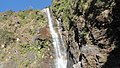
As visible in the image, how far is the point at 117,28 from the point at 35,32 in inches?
541

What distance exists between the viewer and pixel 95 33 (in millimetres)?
20328

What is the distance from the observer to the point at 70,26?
25234mm

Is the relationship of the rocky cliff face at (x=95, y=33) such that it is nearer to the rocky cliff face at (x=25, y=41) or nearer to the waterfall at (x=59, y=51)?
the waterfall at (x=59, y=51)

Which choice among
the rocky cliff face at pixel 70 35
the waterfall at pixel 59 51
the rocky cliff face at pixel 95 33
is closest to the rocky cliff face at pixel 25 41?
the rocky cliff face at pixel 70 35

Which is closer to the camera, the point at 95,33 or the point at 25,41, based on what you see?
the point at 95,33

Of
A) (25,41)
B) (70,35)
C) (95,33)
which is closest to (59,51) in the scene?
(70,35)

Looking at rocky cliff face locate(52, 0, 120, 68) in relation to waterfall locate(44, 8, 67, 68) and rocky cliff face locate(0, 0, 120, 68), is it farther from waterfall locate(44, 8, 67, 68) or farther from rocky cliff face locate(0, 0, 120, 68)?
waterfall locate(44, 8, 67, 68)

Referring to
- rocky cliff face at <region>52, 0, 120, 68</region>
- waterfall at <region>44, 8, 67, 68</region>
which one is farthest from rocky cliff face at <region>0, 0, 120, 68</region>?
waterfall at <region>44, 8, 67, 68</region>

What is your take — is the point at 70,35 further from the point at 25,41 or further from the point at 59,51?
the point at 25,41

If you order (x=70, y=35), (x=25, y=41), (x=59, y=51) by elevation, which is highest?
(x=25, y=41)

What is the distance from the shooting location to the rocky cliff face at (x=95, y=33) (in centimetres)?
1930

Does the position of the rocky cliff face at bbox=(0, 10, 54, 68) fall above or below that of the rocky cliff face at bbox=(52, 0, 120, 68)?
above

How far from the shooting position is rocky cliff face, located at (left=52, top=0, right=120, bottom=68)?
1930 cm

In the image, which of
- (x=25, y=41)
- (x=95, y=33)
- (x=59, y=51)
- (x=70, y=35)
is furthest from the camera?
(x=25, y=41)
